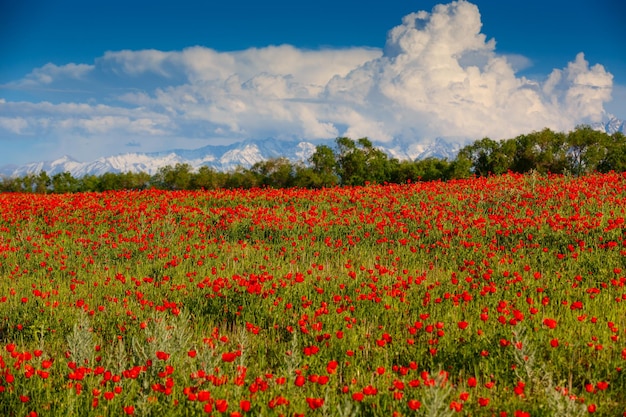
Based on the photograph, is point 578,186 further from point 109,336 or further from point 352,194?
point 109,336

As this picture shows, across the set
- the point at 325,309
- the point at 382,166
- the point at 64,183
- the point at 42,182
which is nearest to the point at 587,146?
the point at 382,166

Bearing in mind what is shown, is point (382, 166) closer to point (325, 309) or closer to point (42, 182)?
point (325, 309)

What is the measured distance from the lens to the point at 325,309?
6.69m

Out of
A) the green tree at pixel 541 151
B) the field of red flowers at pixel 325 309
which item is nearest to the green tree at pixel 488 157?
the green tree at pixel 541 151

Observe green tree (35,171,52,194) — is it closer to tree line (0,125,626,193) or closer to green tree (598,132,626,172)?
tree line (0,125,626,193)

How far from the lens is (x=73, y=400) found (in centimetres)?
424

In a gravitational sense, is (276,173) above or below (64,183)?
above

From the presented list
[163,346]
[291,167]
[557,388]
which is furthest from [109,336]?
[291,167]

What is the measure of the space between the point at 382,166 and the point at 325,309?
1551 inches

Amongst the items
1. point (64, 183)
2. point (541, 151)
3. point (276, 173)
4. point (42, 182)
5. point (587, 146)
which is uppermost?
point (587, 146)

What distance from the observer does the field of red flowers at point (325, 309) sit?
4660mm

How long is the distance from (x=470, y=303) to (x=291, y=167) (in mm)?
46469

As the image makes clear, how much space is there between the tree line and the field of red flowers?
1283 centimetres

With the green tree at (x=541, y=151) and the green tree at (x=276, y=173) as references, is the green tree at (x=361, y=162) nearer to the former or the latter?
the green tree at (x=276, y=173)
